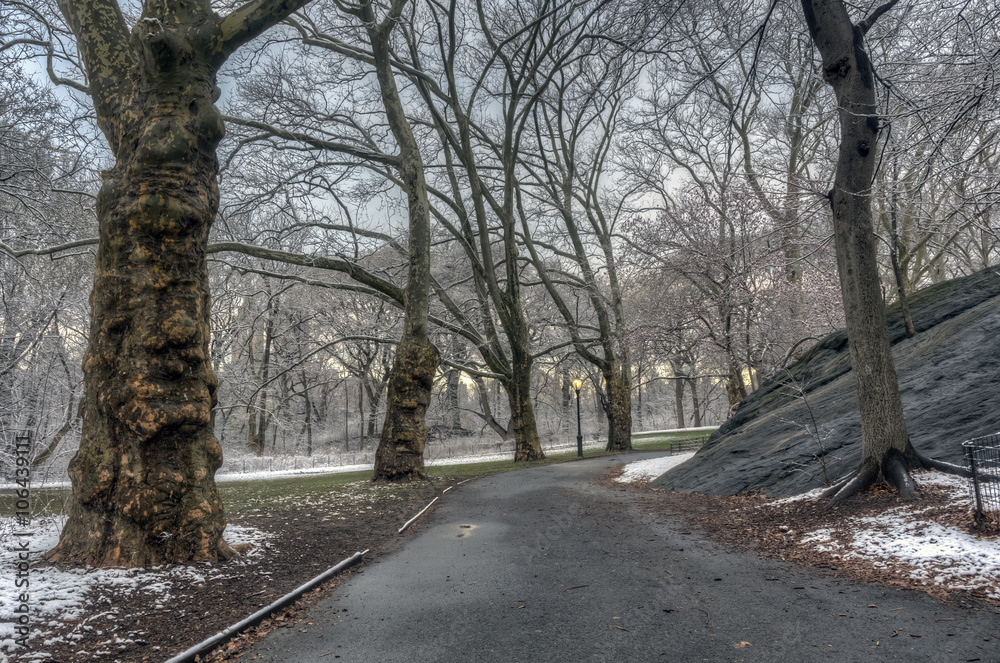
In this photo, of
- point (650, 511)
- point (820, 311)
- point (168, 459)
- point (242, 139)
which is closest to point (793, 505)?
point (650, 511)

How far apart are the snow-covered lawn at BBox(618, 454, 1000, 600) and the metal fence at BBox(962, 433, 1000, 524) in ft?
0.56

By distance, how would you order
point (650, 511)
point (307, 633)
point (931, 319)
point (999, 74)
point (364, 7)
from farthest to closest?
point (364, 7) < point (931, 319) < point (650, 511) < point (999, 74) < point (307, 633)

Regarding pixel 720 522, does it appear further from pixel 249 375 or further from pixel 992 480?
pixel 249 375

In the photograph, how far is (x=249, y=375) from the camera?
2639 cm

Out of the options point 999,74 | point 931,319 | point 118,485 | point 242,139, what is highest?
point 242,139

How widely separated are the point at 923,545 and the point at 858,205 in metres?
4.36

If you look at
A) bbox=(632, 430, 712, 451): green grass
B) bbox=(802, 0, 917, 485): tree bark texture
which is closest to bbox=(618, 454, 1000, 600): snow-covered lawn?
bbox=(802, 0, 917, 485): tree bark texture

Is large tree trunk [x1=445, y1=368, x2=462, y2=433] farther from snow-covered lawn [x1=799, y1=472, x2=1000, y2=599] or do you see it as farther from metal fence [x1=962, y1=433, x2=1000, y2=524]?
metal fence [x1=962, y1=433, x2=1000, y2=524]

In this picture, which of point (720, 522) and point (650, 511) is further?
point (650, 511)

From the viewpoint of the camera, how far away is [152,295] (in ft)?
19.0

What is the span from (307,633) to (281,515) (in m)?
5.51

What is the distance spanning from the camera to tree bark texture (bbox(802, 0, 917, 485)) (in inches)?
282

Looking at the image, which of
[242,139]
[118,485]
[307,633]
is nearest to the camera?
[307,633]

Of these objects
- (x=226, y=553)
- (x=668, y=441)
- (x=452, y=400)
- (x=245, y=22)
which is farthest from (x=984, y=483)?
(x=452, y=400)
